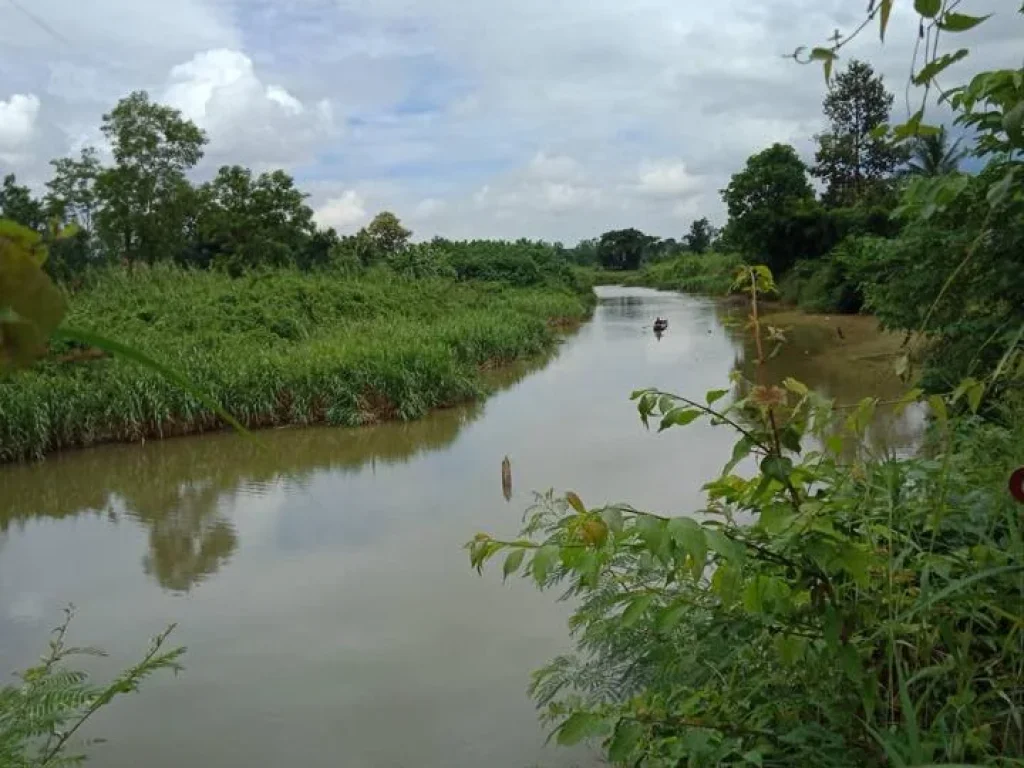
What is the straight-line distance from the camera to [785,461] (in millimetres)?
1335

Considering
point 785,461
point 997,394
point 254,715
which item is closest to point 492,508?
point 254,715

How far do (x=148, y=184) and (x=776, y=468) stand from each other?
20.1m

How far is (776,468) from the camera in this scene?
1.31 metres

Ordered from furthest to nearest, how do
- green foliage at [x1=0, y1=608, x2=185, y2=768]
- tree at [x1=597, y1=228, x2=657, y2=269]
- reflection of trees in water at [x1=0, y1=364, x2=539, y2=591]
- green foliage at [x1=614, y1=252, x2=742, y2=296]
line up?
tree at [x1=597, y1=228, x2=657, y2=269], green foliage at [x1=614, y1=252, x2=742, y2=296], reflection of trees in water at [x1=0, y1=364, x2=539, y2=591], green foliage at [x1=0, y1=608, x2=185, y2=768]

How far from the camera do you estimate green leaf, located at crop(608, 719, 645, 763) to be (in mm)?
1309

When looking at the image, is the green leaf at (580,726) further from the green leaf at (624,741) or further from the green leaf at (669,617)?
the green leaf at (669,617)

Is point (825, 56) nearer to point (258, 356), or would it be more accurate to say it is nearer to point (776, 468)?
point (776, 468)

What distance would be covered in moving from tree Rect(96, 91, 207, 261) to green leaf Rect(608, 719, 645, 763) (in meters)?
18.6

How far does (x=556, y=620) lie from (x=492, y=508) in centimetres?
225

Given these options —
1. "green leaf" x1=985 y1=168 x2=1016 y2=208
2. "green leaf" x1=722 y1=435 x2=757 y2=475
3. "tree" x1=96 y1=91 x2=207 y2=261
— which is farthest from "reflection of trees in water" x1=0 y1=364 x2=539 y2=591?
"tree" x1=96 y1=91 x2=207 y2=261

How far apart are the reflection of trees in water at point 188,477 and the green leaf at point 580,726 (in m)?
4.26

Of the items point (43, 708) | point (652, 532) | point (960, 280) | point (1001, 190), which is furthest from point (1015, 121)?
point (960, 280)

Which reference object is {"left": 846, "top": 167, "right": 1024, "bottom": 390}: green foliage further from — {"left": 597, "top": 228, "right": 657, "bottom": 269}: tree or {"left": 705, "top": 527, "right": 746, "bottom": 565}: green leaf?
{"left": 597, "top": 228, "right": 657, "bottom": 269}: tree

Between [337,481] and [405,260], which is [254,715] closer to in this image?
[337,481]
